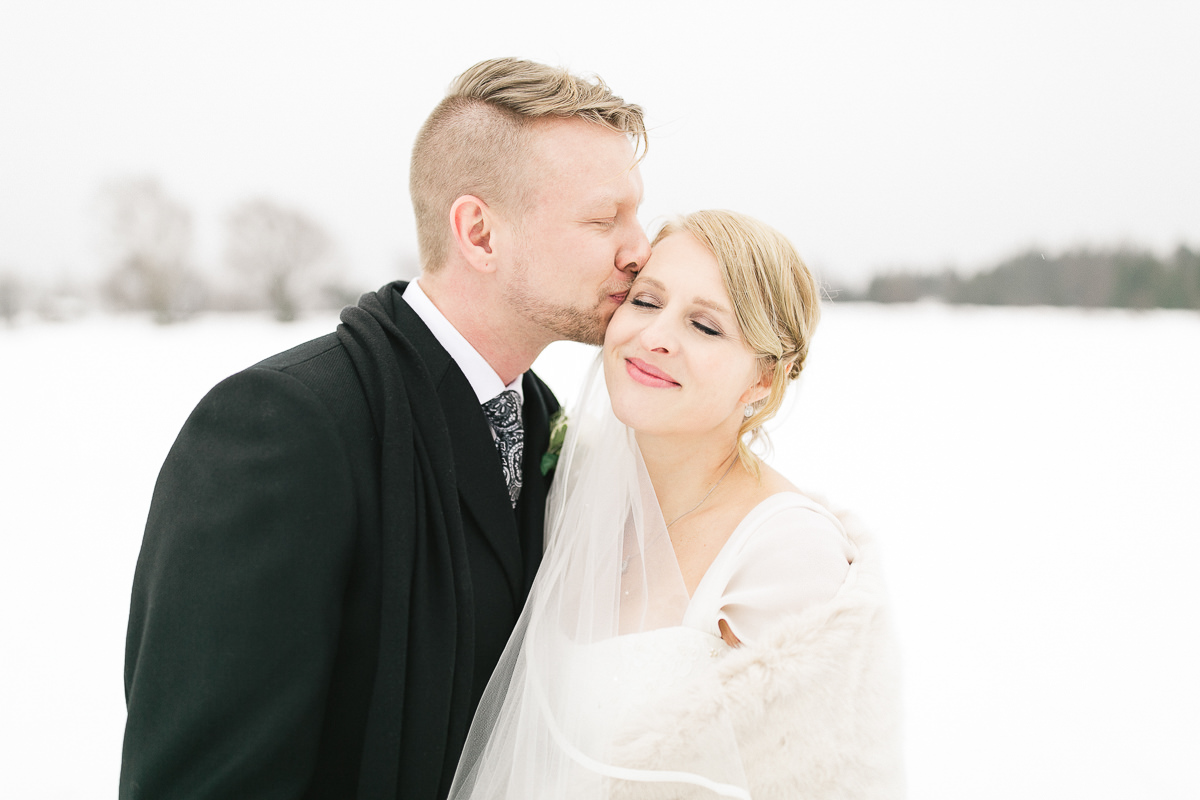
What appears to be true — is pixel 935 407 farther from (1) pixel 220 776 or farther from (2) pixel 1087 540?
(1) pixel 220 776

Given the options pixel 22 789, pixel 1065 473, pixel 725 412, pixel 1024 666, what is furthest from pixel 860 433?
pixel 22 789

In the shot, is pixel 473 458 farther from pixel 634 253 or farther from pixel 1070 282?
pixel 1070 282

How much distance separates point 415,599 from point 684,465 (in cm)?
89

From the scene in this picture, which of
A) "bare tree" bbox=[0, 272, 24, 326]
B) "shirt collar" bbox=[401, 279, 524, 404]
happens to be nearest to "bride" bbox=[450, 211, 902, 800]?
"shirt collar" bbox=[401, 279, 524, 404]

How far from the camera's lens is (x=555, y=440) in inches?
83.5

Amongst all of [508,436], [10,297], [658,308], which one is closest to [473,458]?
[508,436]

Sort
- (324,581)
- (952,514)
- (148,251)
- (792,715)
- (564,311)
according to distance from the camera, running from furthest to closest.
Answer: (148,251), (952,514), (564,311), (792,715), (324,581)

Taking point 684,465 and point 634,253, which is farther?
point 684,465

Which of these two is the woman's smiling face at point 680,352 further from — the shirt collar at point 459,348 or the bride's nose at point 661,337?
the shirt collar at point 459,348

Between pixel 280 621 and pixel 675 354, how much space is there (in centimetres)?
109

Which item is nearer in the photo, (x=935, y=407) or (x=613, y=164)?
(x=613, y=164)

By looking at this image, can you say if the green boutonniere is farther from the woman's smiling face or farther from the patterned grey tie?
the woman's smiling face

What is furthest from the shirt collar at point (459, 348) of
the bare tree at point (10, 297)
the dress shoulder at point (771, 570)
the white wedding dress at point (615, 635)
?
the bare tree at point (10, 297)

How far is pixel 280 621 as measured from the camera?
1378 mm
